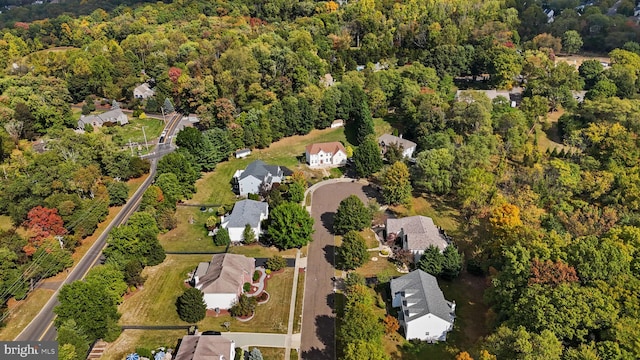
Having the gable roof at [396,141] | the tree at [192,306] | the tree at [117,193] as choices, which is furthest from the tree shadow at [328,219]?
the tree at [117,193]

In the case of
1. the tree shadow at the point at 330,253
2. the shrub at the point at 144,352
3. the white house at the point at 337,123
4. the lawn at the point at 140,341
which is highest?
the shrub at the point at 144,352

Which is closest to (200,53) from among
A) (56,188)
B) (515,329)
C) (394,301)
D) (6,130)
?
(6,130)

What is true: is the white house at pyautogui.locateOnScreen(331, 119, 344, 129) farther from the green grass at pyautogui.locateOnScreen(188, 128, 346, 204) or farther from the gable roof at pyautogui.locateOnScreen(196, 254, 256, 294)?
the gable roof at pyautogui.locateOnScreen(196, 254, 256, 294)

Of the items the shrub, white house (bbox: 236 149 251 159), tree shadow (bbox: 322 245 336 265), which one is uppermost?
the shrub

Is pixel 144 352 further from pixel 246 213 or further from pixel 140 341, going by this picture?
pixel 246 213

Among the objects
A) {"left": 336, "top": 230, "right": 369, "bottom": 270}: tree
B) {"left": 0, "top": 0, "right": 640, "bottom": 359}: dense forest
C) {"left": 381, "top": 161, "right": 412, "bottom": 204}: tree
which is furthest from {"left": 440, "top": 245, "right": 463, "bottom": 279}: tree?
{"left": 381, "top": 161, "right": 412, "bottom": 204}: tree

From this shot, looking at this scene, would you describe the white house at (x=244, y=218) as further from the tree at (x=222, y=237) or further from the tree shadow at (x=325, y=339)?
the tree shadow at (x=325, y=339)

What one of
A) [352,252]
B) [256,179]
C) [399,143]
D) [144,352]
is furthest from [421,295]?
[399,143]
